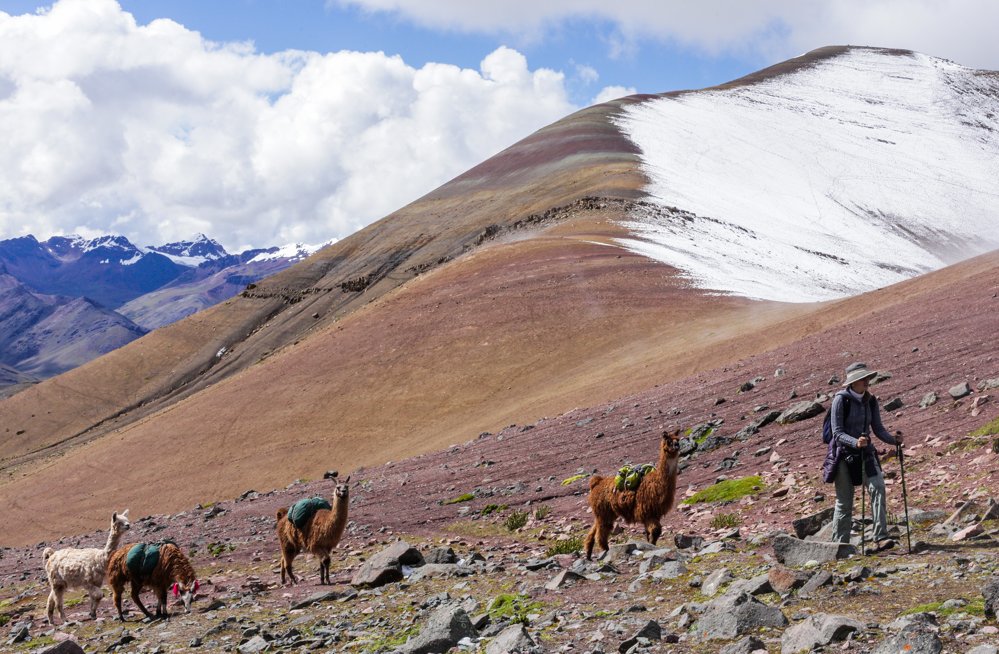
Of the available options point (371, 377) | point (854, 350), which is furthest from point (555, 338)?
point (854, 350)

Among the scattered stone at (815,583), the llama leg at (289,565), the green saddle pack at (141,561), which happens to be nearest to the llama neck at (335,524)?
the llama leg at (289,565)

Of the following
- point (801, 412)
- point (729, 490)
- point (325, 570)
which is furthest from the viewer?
point (801, 412)

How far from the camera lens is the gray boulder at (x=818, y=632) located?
25.4 ft

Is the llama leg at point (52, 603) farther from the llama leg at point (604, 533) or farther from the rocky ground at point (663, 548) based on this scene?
the llama leg at point (604, 533)

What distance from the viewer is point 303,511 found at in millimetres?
15633

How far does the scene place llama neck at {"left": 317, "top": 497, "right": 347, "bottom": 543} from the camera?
49.6ft

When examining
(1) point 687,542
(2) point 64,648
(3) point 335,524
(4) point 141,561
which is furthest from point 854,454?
(4) point 141,561

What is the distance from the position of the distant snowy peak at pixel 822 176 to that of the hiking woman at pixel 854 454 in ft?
137

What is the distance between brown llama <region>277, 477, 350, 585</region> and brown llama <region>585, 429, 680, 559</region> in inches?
156

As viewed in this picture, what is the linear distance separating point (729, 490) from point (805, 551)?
6.10 metres

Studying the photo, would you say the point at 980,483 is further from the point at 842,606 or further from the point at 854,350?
the point at 854,350

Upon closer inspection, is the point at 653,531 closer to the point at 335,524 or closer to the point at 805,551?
the point at 805,551

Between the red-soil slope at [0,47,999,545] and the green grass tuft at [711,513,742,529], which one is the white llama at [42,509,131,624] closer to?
the red-soil slope at [0,47,999,545]

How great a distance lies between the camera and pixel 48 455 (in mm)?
68312
